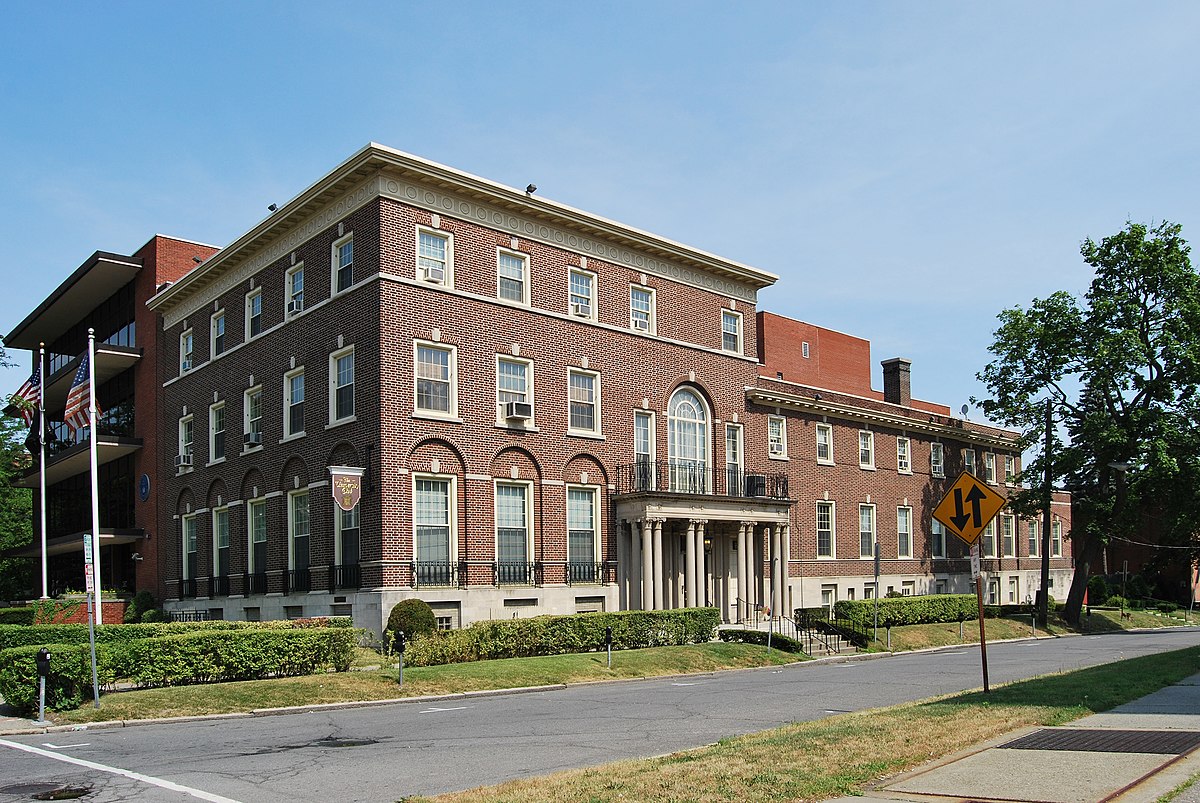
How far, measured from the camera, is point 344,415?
3164 centimetres

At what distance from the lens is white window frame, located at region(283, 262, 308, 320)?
34397 mm

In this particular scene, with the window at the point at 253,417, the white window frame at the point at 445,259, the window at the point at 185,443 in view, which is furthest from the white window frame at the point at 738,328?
the window at the point at 185,443

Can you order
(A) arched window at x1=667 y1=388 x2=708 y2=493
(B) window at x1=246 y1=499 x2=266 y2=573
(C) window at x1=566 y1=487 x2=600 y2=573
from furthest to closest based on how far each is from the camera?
(A) arched window at x1=667 y1=388 x2=708 y2=493 < (B) window at x1=246 y1=499 x2=266 y2=573 < (C) window at x1=566 y1=487 x2=600 y2=573

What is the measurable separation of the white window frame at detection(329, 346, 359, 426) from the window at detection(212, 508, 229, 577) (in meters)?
8.50

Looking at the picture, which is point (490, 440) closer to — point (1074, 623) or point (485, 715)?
point (485, 715)

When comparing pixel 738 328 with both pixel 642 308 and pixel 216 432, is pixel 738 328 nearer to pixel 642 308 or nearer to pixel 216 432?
pixel 642 308

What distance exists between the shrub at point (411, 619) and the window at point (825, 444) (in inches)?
891

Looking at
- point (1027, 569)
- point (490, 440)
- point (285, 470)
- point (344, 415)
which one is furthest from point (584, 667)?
point (1027, 569)

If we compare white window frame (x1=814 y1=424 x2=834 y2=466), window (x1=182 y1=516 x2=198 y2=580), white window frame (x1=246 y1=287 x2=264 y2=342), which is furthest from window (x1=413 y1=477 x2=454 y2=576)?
white window frame (x1=814 y1=424 x2=834 y2=466)

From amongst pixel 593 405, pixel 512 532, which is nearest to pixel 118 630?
pixel 512 532

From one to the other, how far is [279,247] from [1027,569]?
145 ft

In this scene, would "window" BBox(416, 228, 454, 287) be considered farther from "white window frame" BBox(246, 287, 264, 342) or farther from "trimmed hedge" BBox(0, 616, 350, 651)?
"trimmed hedge" BBox(0, 616, 350, 651)

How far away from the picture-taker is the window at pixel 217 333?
39688mm

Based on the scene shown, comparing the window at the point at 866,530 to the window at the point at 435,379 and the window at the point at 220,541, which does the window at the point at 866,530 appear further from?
the window at the point at 220,541
